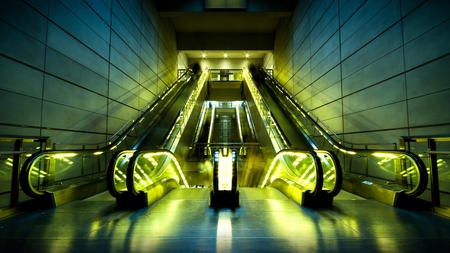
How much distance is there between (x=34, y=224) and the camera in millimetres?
2783

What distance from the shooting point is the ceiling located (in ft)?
39.5

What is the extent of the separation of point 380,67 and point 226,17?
449 inches

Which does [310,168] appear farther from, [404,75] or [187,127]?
[187,127]

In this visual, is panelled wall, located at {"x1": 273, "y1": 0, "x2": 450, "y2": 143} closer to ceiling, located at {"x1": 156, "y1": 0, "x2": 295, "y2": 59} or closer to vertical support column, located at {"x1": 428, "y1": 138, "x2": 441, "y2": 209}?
vertical support column, located at {"x1": 428, "y1": 138, "x2": 441, "y2": 209}

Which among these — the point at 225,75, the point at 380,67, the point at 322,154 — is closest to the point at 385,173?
the point at 322,154

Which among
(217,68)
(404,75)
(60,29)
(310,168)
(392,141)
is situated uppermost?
(217,68)

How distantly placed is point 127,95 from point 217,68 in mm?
14832

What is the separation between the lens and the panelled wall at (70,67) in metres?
3.81

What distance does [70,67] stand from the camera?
513 cm

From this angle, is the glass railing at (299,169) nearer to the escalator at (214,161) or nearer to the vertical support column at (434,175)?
the escalator at (214,161)

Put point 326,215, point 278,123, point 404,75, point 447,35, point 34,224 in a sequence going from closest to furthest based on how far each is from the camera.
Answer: point 34,224 → point 326,215 → point 447,35 → point 404,75 → point 278,123

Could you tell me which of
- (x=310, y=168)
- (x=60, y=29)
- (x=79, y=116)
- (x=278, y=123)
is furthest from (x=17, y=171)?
(x=278, y=123)

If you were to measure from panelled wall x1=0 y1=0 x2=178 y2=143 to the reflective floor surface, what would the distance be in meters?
2.04

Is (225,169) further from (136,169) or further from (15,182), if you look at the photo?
(15,182)
